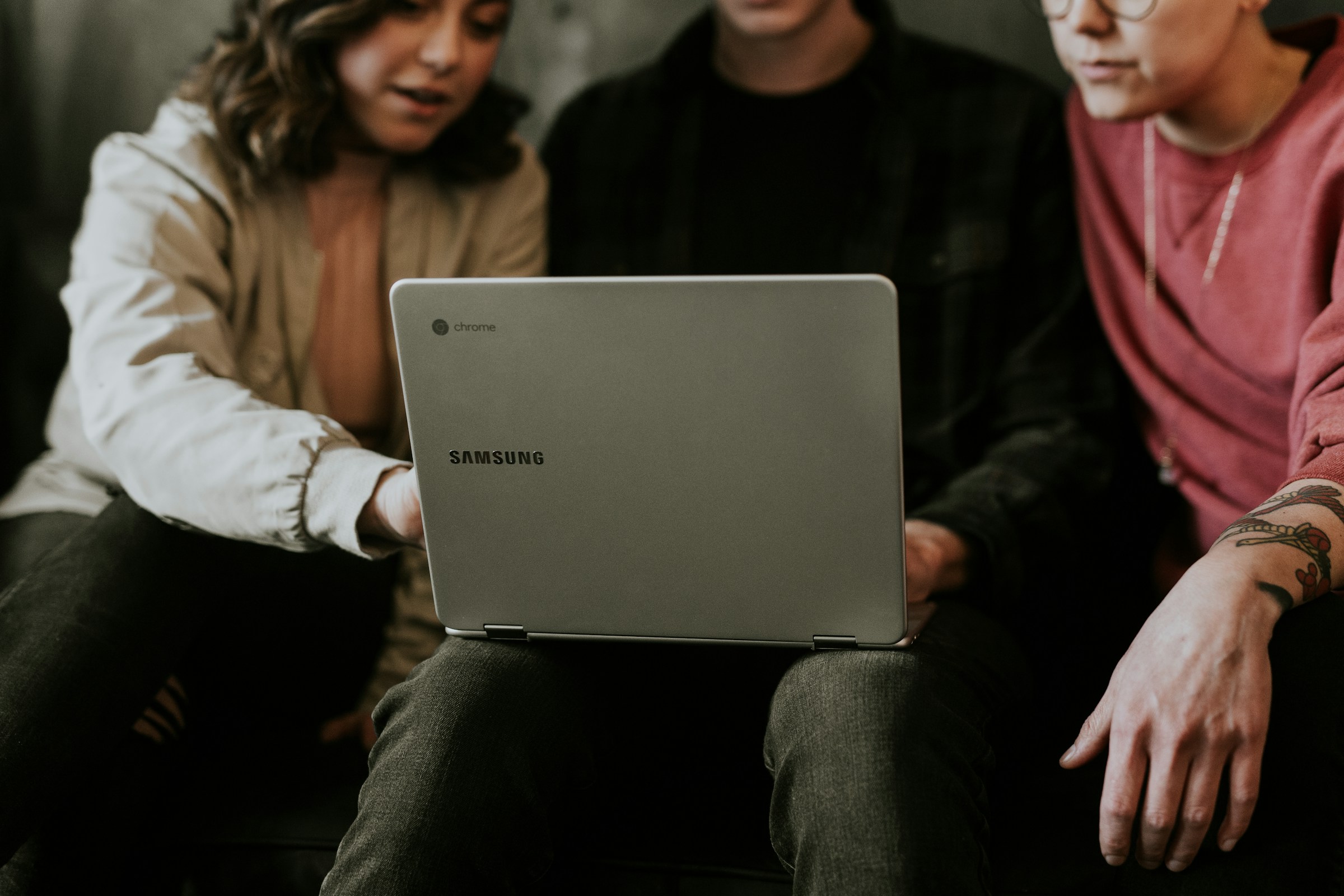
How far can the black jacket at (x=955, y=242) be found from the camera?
115cm

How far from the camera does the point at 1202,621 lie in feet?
2.39

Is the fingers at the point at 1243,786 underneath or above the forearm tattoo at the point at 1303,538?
underneath

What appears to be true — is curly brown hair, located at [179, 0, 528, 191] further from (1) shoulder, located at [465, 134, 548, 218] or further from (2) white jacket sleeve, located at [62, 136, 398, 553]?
(1) shoulder, located at [465, 134, 548, 218]

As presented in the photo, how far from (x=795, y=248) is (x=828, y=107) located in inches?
7.1

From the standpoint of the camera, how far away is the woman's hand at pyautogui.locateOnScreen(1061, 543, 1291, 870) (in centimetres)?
71

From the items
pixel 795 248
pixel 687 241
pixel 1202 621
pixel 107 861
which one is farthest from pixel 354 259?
pixel 1202 621

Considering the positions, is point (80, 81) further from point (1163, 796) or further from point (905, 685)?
point (1163, 796)

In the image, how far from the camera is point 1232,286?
1.08 m

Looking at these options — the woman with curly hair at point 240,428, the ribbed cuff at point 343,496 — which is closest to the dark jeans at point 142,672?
the woman with curly hair at point 240,428

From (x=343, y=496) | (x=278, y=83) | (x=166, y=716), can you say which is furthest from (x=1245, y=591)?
(x=278, y=83)

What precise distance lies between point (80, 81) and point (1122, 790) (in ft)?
5.27

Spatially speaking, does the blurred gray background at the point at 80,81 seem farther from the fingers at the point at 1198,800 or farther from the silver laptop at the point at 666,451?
the fingers at the point at 1198,800

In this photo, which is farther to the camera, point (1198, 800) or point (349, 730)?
point (349, 730)

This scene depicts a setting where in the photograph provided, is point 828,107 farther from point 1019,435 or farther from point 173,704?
point 173,704
